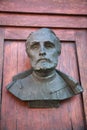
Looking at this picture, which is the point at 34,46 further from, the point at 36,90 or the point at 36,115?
the point at 36,115

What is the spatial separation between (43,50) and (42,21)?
0.39 metres


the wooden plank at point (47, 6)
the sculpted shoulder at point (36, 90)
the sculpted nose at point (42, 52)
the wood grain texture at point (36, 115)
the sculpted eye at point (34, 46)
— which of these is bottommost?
the wood grain texture at point (36, 115)

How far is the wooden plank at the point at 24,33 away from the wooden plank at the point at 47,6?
13cm

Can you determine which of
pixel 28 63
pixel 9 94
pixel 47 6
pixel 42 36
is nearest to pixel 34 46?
pixel 42 36

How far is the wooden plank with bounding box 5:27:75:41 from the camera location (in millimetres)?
1592

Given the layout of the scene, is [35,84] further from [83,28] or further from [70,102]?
[83,28]

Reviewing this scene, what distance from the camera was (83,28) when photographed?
65.9 inches

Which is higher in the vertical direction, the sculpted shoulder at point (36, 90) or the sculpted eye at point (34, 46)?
the sculpted eye at point (34, 46)

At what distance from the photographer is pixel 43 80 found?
1.40 meters

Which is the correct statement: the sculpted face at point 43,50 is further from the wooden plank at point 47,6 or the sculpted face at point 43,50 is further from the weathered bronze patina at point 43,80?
the wooden plank at point 47,6

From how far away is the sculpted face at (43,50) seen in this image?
1.33 m

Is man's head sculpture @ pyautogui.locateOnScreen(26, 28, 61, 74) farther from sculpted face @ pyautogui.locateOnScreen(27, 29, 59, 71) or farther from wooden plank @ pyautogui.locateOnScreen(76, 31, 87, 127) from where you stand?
wooden plank @ pyautogui.locateOnScreen(76, 31, 87, 127)

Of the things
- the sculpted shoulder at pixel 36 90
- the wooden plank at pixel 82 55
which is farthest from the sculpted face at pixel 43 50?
the wooden plank at pixel 82 55

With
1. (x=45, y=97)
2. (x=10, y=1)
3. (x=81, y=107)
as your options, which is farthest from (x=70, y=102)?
(x=10, y=1)
